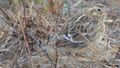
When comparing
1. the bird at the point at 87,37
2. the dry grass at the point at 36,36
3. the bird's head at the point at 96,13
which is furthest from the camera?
the bird's head at the point at 96,13

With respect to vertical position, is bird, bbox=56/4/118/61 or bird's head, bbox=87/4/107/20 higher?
bird's head, bbox=87/4/107/20

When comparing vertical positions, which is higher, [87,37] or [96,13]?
[96,13]

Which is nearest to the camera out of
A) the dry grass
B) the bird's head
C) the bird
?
the dry grass

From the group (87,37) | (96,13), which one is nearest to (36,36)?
(87,37)

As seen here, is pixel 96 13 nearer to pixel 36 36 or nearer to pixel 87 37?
pixel 87 37

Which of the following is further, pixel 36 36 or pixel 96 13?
pixel 96 13

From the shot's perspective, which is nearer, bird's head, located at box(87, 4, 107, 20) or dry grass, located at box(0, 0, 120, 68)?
dry grass, located at box(0, 0, 120, 68)

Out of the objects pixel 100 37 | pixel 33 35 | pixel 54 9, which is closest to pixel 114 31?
pixel 100 37

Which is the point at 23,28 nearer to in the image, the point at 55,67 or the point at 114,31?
the point at 55,67
